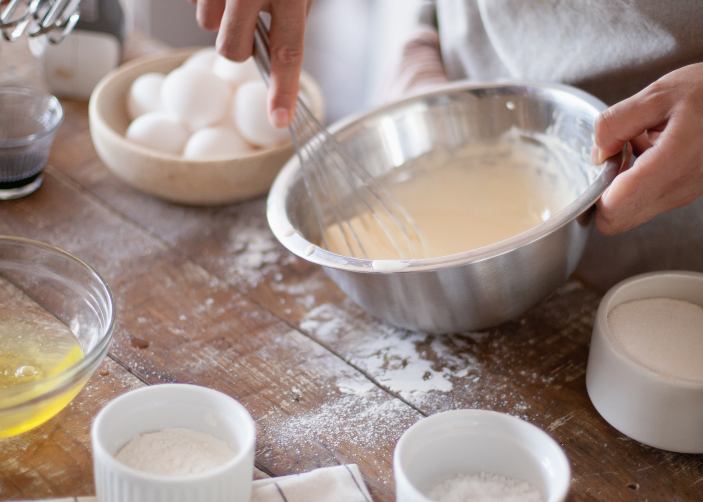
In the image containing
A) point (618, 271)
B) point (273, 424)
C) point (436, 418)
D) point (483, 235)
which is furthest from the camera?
point (618, 271)

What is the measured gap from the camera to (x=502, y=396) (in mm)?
862

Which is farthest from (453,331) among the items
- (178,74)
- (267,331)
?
(178,74)

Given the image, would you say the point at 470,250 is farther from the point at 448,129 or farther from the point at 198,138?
the point at 198,138

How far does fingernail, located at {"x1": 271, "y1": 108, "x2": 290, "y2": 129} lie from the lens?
36.4 inches

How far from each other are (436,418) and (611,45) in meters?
0.48

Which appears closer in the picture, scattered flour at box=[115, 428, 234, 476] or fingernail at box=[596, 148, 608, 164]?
scattered flour at box=[115, 428, 234, 476]

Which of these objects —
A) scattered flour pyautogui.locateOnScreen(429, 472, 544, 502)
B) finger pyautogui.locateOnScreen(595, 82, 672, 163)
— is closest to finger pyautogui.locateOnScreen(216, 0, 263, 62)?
finger pyautogui.locateOnScreen(595, 82, 672, 163)

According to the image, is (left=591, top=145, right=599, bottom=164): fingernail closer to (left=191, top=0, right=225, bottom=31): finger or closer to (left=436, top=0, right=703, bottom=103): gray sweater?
(left=436, top=0, right=703, bottom=103): gray sweater

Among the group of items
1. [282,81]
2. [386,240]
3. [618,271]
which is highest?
[282,81]

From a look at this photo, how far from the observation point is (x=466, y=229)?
95 centimetres

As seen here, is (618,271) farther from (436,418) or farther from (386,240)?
(436,418)

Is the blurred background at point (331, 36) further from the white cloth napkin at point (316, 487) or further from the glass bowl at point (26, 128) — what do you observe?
the white cloth napkin at point (316, 487)

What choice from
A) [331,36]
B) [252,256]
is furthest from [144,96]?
[331,36]

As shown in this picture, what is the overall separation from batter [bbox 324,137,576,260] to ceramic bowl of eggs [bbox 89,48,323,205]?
0.19 meters
